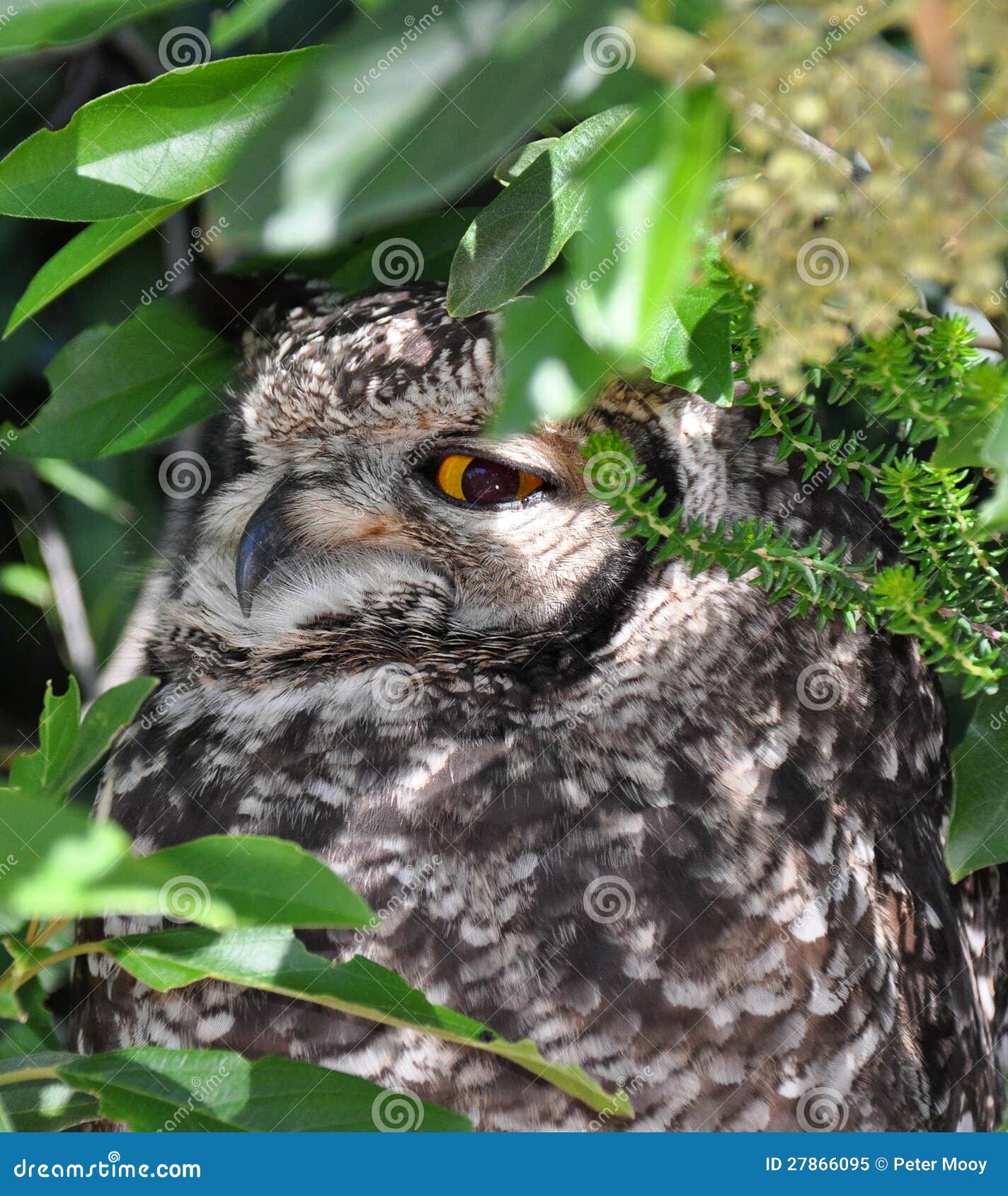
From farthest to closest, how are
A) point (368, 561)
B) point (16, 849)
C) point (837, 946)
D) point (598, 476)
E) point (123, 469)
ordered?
point (123, 469), point (368, 561), point (837, 946), point (598, 476), point (16, 849)

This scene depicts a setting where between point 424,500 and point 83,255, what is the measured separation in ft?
1.37

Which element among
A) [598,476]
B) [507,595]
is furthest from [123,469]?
[598,476]

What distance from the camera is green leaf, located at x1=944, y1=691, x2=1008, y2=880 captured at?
96 centimetres

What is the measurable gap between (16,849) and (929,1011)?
3.16 feet

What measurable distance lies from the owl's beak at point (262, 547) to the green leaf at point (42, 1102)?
0.51 metres

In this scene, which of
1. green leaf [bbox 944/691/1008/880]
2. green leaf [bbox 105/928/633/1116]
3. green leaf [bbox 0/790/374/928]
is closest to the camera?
green leaf [bbox 0/790/374/928]

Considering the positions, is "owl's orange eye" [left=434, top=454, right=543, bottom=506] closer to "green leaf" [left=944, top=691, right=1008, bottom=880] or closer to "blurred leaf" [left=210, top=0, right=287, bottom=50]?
"green leaf" [left=944, top=691, right=1008, bottom=880]

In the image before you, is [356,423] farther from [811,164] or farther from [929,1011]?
[929,1011]

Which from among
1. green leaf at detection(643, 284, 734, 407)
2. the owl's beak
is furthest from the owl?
green leaf at detection(643, 284, 734, 407)

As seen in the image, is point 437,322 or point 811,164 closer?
point 811,164

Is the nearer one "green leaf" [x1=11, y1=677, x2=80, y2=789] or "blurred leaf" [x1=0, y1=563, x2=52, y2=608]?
"green leaf" [x1=11, y1=677, x2=80, y2=789]

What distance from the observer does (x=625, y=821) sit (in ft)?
3.69

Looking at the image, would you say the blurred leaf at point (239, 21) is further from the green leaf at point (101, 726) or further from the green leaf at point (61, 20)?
the green leaf at point (101, 726)

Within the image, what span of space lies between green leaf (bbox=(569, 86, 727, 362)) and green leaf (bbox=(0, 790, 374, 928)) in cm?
38
